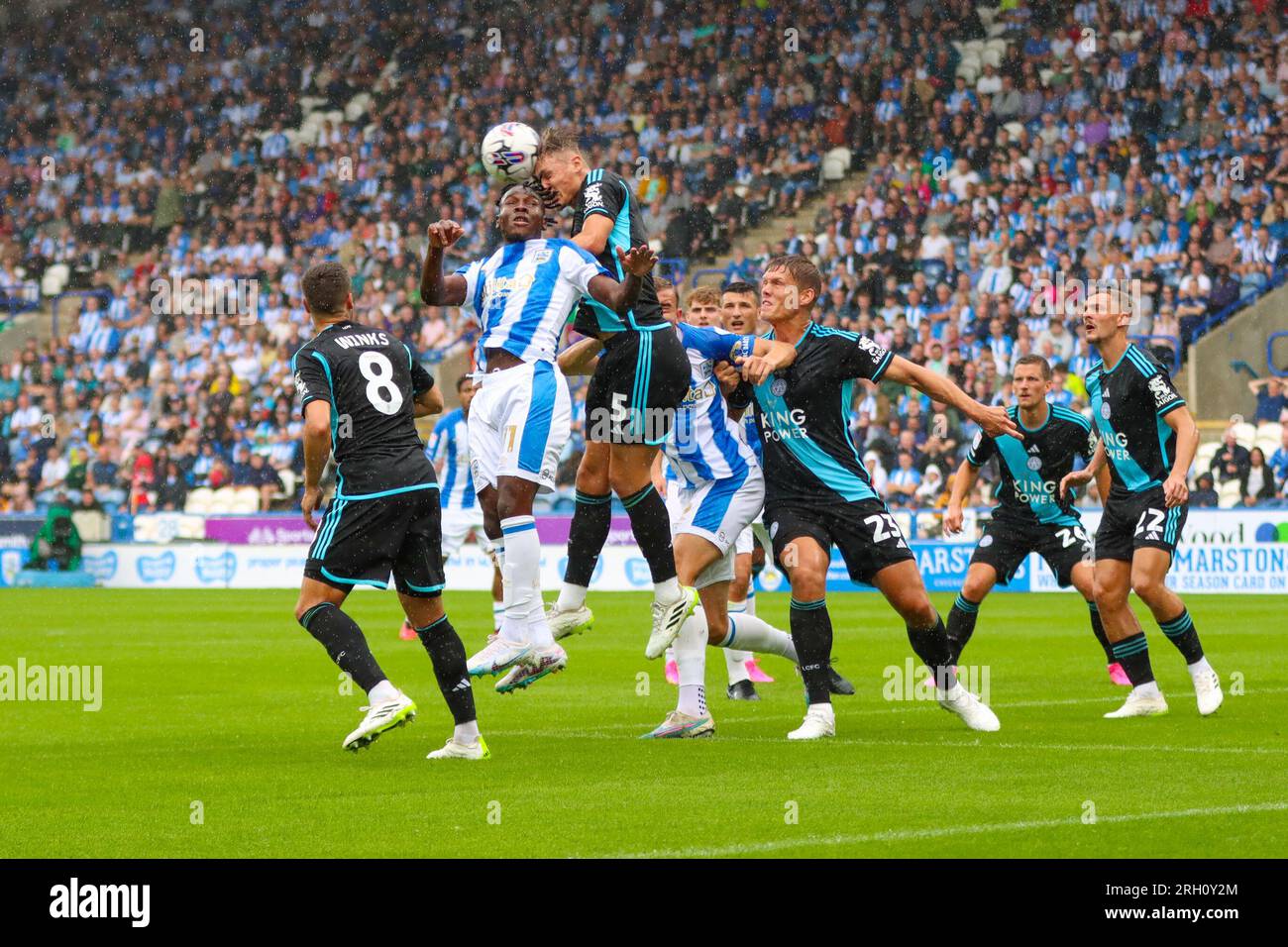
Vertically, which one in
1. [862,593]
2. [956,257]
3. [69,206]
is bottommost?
[862,593]

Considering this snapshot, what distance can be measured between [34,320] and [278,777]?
3006 cm

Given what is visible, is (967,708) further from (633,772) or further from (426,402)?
(426,402)

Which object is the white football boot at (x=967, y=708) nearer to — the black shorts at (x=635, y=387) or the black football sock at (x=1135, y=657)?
the black football sock at (x=1135, y=657)

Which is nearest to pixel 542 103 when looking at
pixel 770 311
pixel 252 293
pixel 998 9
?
pixel 252 293

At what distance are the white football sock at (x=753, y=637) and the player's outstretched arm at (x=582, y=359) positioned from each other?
2169mm

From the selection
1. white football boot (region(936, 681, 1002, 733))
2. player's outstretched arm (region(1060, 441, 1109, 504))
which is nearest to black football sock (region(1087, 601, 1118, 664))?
player's outstretched arm (region(1060, 441, 1109, 504))

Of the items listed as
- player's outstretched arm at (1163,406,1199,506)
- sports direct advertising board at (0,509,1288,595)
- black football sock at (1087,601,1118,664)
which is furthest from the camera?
sports direct advertising board at (0,509,1288,595)

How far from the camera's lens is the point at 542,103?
116 ft

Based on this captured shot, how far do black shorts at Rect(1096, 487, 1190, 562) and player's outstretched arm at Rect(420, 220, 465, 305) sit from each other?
13.8ft

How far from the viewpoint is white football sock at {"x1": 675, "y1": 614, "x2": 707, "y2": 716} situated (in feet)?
31.6

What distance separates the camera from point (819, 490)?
373 inches

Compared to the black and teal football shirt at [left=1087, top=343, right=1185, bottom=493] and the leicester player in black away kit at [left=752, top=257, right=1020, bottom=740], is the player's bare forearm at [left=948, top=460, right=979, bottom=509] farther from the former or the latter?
the leicester player in black away kit at [left=752, top=257, right=1020, bottom=740]

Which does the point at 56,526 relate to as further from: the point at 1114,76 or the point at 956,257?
the point at 1114,76

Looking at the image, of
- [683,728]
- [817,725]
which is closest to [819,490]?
[817,725]
